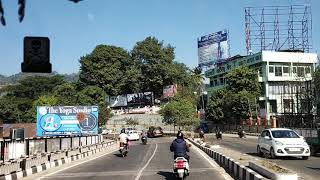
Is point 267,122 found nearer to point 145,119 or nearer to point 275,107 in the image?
point 275,107

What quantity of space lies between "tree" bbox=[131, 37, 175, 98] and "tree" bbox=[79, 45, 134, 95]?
4.23 m

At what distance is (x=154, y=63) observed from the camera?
108m

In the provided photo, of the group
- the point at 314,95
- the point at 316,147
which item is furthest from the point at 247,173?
the point at 314,95

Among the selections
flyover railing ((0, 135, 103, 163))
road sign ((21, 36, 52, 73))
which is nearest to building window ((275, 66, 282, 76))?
flyover railing ((0, 135, 103, 163))

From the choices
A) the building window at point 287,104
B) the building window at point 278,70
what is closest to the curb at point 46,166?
the building window at point 287,104

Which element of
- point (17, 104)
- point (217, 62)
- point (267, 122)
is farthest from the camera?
point (17, 104)

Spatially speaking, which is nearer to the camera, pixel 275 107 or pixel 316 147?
pixel 316 147

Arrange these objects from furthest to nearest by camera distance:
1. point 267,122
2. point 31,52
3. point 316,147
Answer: point 267,122 → point 316,147 → point 31,52

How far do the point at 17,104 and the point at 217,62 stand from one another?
44558 mm

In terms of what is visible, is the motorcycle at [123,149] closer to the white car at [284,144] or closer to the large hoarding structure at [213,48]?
the white car at [284,144]

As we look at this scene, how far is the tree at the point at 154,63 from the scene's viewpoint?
10650 centimetres

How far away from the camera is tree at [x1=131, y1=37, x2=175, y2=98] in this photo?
106500mm

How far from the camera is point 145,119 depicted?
329 feet

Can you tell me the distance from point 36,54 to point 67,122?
37876 millimetres
